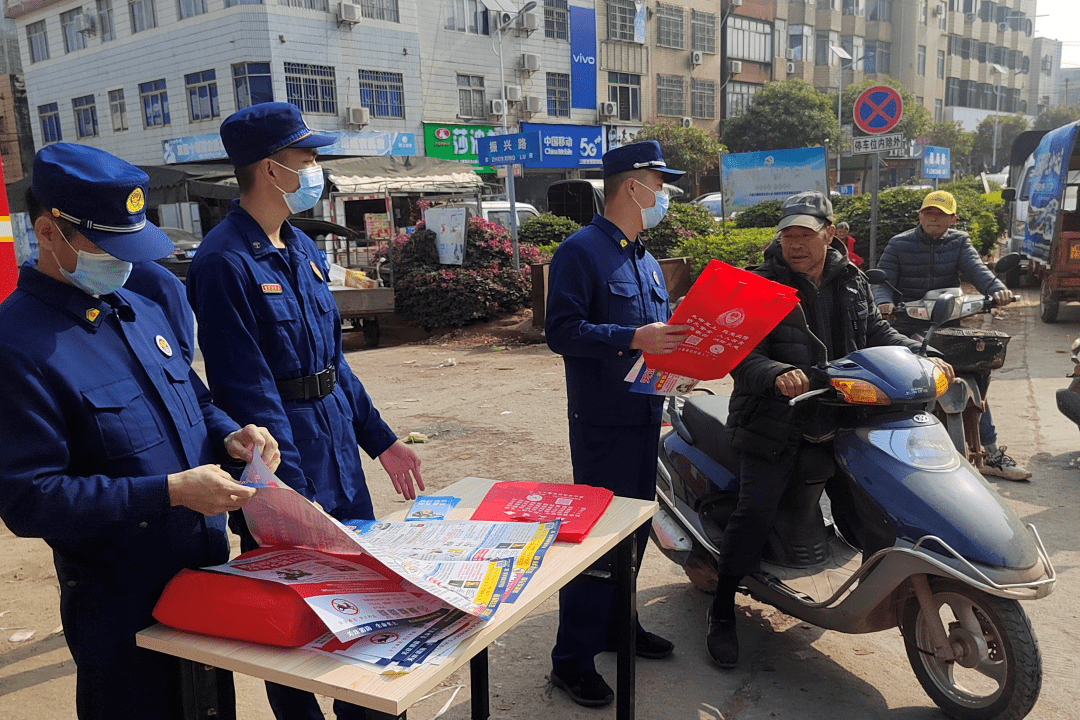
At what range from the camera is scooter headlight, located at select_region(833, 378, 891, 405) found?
2943 mm

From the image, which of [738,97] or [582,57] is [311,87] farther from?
[738,97]

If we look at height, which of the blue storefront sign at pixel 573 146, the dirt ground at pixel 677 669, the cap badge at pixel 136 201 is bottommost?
the dirt ground at pixel 677 669

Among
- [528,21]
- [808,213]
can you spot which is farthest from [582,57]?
[808,213]

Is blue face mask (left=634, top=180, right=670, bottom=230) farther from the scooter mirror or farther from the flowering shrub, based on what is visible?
the flowering shrub

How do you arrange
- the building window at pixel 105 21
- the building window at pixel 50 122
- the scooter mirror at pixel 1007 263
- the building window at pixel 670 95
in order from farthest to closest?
the building window at pixel 670 95 < the building window at pixel 50 122 < the building window at pixel 105 21 < the scooter mirror at pixel 1007 263

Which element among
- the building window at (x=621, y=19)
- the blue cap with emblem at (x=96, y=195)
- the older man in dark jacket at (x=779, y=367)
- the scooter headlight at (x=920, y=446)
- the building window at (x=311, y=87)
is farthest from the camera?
the building window at (x=621, y=19)

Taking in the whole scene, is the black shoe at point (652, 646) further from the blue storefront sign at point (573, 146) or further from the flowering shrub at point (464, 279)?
the blue storefront sign at point (573, 146)

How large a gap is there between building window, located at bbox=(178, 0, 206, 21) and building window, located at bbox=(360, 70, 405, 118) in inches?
197

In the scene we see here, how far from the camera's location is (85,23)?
29.1m

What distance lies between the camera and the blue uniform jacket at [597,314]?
3.13 meters

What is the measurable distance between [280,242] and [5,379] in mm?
1086

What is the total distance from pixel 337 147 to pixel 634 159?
80.2ft

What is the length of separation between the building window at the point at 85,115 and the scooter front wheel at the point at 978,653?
3357 cm

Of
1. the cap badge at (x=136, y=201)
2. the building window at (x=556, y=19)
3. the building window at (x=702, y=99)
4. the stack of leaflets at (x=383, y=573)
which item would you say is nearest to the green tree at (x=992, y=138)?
the building window at (x=702, y=99)
